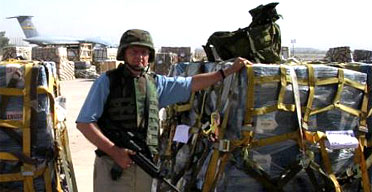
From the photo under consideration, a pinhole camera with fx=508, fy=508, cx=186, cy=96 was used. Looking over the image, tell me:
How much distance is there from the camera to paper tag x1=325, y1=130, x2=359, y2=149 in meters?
3.62

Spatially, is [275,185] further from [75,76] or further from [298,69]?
[75,76]

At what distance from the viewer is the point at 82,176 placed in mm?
6582

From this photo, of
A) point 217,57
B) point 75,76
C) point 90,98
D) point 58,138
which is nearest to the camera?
point 90,98

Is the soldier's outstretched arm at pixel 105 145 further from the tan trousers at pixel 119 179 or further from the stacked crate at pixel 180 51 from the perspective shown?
the stacked crate at pixel 180 51

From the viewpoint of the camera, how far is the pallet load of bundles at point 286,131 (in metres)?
3.54

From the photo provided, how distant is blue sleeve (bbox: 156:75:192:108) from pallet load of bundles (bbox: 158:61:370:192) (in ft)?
1.06

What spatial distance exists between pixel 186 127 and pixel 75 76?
83.6 feet

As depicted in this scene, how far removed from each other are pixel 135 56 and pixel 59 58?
23.4 m

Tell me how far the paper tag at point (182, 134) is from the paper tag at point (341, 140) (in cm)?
108

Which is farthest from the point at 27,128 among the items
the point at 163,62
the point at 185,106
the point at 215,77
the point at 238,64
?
the point at 163,62

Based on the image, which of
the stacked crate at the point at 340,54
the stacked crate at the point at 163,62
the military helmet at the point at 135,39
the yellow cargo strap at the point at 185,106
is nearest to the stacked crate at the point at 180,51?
the stacked crate at the point at 163,62

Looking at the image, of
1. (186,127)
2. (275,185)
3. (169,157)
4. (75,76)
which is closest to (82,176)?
(169,157)

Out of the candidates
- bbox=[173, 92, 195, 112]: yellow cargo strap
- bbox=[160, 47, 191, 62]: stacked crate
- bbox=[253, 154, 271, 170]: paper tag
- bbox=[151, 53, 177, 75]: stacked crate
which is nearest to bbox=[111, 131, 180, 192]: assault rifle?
bbox=[253, 154, 271, 170]: paper tag

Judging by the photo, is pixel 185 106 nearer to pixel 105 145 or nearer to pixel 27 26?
pixel 105 145
